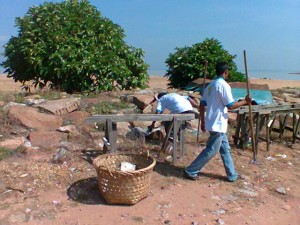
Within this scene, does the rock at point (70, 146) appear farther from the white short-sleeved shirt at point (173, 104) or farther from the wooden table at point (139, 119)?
the white short-sleeved shirt at point (173, 104)

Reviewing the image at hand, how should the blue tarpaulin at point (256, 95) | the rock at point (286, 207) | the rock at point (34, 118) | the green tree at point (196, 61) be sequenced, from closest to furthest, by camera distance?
the rock at point (286, 207) < the rock at point (34, 118) < the blue tarpaulin at point (256, 95) < the green tree at point (196, 61)

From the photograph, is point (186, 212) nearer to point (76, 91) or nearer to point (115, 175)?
point (115, 175)

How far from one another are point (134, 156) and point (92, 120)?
0.82 meters

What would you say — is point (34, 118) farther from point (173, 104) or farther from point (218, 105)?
point (218, 105)

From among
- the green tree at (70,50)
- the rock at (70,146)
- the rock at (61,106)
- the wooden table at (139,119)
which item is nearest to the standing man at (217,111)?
the wooden table at (139,119)

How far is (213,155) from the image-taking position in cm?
514

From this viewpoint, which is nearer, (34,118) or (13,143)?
(13,143)

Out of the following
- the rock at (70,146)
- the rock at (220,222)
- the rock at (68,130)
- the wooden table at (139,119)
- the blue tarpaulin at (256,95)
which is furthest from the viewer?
the blue tarpaulin at (256,95)

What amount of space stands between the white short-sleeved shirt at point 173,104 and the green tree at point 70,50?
2537mm

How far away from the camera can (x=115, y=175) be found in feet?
14.0

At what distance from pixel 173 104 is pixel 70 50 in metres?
3.02

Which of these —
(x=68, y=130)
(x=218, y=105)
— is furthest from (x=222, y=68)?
(x=68, y=130)

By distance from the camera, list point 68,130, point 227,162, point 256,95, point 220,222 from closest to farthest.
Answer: point 220,222, point 227,162, point 68,130, point 256,95

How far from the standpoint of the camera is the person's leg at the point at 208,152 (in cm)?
507
